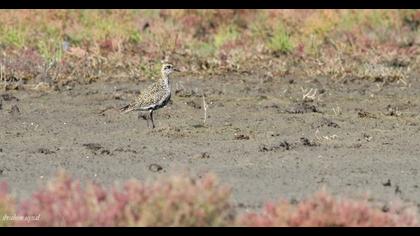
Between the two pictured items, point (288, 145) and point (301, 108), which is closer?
point (288, 145)

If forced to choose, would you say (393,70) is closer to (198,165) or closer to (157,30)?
(157,30)

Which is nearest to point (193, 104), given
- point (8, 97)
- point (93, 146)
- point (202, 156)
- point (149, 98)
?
point (149, 98)

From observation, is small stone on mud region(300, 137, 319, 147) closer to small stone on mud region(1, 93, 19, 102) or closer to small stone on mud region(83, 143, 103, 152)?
small stone on mud region(83, 143, 103, 152)

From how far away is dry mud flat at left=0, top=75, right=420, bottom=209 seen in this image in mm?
12094

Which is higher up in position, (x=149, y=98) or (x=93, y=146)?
(x=149, y=98)

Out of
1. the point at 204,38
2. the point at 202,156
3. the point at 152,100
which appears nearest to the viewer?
the point at 202,156

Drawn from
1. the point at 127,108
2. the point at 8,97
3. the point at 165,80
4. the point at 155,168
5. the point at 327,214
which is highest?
the point at 327,214

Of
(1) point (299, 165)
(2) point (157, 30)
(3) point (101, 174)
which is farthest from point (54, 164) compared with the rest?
(2) point (157, 30)

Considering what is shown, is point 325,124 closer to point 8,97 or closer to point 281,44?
point 8,97

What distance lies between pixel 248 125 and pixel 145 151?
2339mm

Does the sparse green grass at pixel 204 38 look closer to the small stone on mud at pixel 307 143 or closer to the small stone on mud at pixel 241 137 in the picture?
the small stone on mud at pixel 241 137

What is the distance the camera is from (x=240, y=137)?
14.7 metres

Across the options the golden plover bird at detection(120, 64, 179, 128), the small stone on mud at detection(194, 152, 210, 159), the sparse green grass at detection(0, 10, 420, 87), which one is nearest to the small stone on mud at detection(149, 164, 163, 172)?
the small stone on mud at detection(194, 152, 210, 159)

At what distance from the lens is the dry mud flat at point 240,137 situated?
39.7 ft
